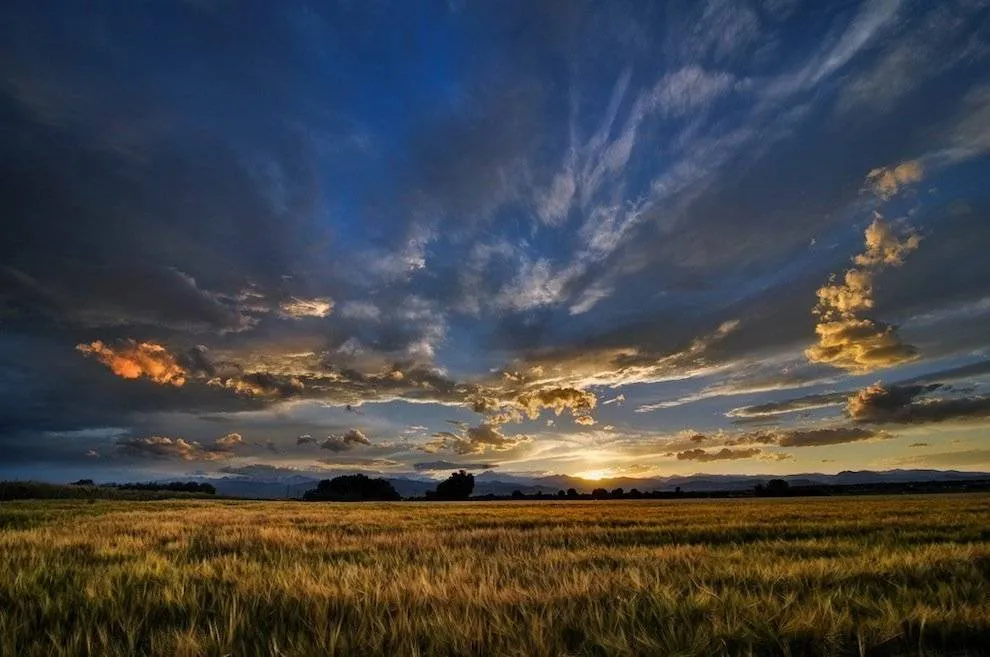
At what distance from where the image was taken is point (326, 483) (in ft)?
546

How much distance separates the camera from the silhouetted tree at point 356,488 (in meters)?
161

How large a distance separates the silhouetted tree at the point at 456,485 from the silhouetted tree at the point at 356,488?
12.4m

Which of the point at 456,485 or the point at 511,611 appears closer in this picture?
the point at 511,611

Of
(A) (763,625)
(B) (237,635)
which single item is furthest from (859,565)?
(B) (237,635)

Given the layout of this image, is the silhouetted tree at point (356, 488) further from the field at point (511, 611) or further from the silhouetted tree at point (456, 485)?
the field at point (511, 611)

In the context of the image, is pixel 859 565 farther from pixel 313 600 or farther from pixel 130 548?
pixel 130 548

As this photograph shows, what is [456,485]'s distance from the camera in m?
163

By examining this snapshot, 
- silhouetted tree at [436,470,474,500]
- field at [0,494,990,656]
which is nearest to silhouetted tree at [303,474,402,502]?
silhouetted tree at [436,470,474,500]

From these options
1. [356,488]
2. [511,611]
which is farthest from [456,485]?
[511,611]

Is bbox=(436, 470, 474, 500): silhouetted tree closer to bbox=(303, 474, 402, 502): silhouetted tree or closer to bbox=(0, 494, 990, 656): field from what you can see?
bbox=(303, 474, 402, 502): silhouetted tree

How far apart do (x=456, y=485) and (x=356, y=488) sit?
29120mm

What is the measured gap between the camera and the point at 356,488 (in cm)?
16362

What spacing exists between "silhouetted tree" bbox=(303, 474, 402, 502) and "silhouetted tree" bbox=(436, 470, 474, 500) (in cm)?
1238

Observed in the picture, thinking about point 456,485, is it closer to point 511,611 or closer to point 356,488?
point 356,488
